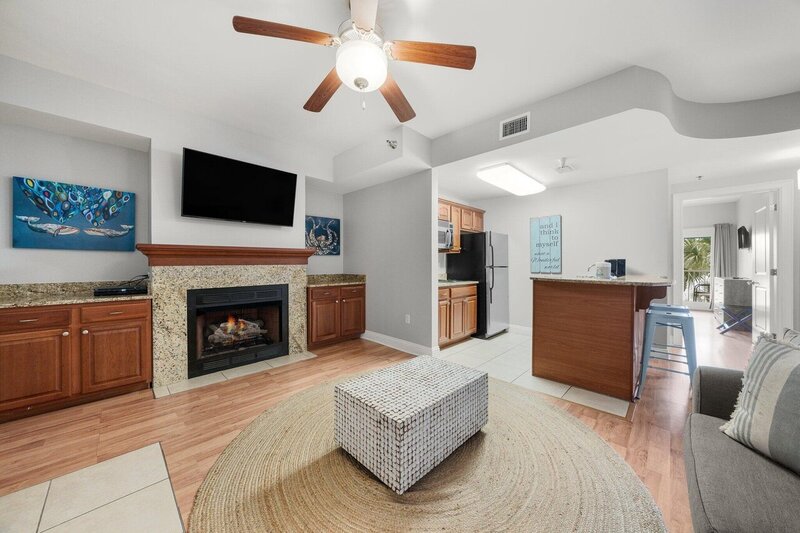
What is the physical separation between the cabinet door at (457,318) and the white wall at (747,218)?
16.0ft

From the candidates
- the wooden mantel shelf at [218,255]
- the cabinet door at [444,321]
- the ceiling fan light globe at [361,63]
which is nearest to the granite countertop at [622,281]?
the cabinet door at [444,321]

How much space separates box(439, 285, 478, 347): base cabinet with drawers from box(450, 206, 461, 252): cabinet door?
679 millimetres

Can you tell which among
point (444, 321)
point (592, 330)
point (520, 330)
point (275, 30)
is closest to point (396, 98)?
point (275, 30)

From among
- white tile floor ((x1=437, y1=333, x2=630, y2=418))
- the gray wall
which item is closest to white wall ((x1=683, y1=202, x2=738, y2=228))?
white tile floor ((x1=437, y1=333, x2=630, y2=418))

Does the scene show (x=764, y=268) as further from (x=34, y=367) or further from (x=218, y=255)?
(x=34, y=367)

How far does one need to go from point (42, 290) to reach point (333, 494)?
10.6 feet

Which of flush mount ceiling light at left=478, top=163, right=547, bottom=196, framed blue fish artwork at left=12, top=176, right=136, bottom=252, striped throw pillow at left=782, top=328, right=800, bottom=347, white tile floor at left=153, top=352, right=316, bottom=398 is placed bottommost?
white tile floor at left=153, top=352, right=316, bottom=398

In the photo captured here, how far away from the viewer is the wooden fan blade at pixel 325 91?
1976 mm

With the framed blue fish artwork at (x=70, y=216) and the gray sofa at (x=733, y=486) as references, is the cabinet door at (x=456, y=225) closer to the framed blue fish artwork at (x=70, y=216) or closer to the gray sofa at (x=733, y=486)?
the gray sofa at (x=733, y=486)

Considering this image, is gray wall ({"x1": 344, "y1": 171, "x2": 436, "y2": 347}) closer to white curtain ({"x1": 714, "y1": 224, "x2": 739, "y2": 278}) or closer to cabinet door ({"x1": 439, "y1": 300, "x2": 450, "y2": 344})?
cabinet door ({"x1": 439, "y1": 300, "x2": 450, "y2": 344})

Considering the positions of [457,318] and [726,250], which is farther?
[726,250]

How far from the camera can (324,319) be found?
4039 mm

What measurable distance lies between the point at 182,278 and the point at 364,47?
2709mm

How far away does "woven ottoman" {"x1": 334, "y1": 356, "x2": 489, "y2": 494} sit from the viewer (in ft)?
4.68
